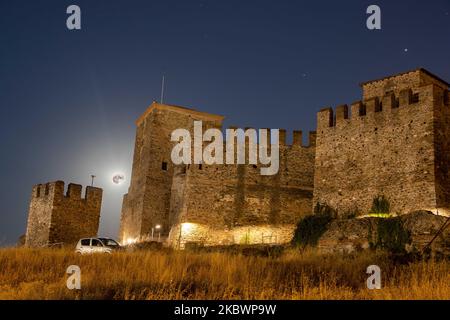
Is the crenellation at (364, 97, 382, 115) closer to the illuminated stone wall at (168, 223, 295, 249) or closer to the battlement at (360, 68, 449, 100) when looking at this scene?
the battlement at (360, 68, 449, 100)

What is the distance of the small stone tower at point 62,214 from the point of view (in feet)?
103

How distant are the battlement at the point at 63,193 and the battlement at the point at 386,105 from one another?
13.4 m

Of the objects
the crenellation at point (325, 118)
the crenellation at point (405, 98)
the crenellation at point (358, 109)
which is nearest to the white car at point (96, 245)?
the crenellation at point (325, 118)

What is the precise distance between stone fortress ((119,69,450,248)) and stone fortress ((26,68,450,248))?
49mm

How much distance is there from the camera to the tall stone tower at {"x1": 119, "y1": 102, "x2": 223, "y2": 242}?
37250mm

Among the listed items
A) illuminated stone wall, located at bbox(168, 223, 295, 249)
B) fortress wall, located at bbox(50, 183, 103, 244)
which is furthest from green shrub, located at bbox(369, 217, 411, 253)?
fortress wall, located at bbox(50, 183, 103, 244)

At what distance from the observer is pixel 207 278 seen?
13016 millimetres

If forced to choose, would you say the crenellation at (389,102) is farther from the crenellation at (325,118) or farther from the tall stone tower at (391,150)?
the crenellation at (325,118)

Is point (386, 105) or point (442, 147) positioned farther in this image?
point (386, 105)

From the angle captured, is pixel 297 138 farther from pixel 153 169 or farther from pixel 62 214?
pixel 62 214

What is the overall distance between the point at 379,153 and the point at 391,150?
2.01 feet

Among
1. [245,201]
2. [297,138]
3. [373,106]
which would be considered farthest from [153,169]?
[373,106]
